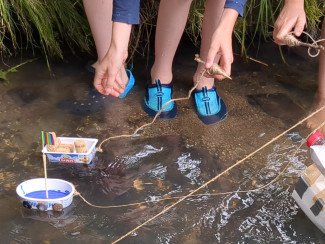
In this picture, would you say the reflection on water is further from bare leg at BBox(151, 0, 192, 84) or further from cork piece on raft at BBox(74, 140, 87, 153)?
bare leg at BBox(151, 0, 192, 84)

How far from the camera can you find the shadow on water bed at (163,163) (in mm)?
1853

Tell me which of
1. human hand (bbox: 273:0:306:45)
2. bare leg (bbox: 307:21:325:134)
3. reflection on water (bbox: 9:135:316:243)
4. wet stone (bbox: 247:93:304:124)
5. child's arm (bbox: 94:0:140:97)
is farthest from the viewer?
wet stone (bbox: 247:93:304:124)

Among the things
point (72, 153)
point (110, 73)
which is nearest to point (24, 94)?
point (72, 153)

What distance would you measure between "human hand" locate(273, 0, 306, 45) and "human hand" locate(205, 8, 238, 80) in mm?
254

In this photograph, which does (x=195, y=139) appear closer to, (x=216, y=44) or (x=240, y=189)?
(x=240, y=189)

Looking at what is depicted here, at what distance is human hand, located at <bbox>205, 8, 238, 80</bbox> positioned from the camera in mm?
1850

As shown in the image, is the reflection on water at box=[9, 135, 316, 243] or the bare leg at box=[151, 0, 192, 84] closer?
the reflection on water at box=[9, 135, 316, 243]

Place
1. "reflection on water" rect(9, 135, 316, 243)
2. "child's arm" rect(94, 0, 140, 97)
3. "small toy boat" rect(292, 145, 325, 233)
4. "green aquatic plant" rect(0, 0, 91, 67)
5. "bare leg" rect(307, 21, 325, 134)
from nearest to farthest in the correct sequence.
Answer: "small toy boat" rect(292, 145, 325, 233) → "reflection on water" rect(9, 135, 316, 243) → "child's arm" rect(94, 0, 140, 97) → "bare leg" rect(307, 21, 325, 134) → "green aquatic plant" rect(0, 0, 91, 67)

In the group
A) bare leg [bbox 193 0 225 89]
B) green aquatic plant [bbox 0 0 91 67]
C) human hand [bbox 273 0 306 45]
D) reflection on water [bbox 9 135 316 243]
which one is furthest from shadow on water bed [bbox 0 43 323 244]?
human hand [bbox 273 0 306 45]

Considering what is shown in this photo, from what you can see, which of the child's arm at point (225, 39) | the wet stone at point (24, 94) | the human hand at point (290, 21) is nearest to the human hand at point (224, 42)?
the child's arm at point (225, 39)

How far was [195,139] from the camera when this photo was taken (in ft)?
7.79

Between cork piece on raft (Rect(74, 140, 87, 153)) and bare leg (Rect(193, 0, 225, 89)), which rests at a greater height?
bare leg (Rect(193, 0, 225, 89))

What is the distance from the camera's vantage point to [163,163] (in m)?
2.21

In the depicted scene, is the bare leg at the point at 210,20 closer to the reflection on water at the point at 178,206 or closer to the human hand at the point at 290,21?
the human hand at the point at 290,21
